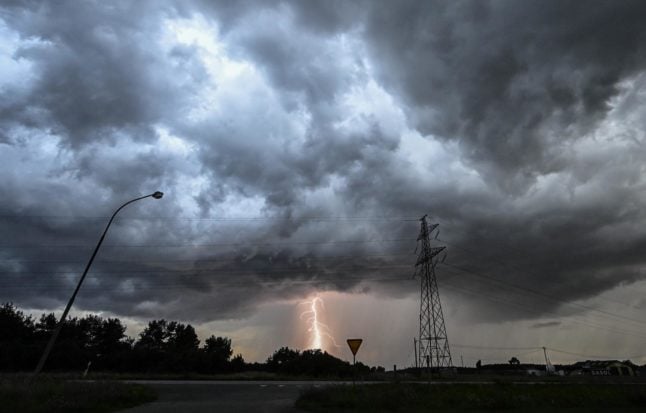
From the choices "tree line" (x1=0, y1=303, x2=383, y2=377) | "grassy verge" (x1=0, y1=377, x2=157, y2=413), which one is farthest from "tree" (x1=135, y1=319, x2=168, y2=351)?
"grassy verge" (x1=0, y1=377, x2=157, y2=413)

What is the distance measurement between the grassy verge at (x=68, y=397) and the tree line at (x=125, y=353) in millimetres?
53933

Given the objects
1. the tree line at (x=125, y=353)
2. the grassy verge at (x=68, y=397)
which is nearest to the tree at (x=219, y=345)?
the tree line at (x=125, y=353)

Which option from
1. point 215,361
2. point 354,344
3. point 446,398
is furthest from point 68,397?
point 215,361

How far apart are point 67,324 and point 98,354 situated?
11.8 meters

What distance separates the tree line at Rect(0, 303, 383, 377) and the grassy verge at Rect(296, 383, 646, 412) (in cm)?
4759

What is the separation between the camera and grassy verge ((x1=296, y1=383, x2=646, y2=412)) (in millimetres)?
20953

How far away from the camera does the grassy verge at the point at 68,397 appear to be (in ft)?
57.3

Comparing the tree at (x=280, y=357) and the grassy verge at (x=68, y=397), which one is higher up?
the tree at (x=280, y=357)

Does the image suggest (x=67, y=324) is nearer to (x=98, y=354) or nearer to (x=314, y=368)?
(x=98, y=354)

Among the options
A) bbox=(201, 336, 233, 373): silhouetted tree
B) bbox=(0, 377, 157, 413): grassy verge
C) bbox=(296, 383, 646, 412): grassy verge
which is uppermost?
bbox=(201, 336, 233, 373): silhouetted tree

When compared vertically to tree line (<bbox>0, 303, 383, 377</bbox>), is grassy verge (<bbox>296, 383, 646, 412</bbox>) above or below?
below

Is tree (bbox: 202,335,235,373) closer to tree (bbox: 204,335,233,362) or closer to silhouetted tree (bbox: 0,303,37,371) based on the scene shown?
tree (bbox: 204,335,233,362)

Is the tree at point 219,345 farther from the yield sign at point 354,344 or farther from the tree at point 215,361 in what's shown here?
the yield sign at point 354,344

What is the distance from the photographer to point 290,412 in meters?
18.2
